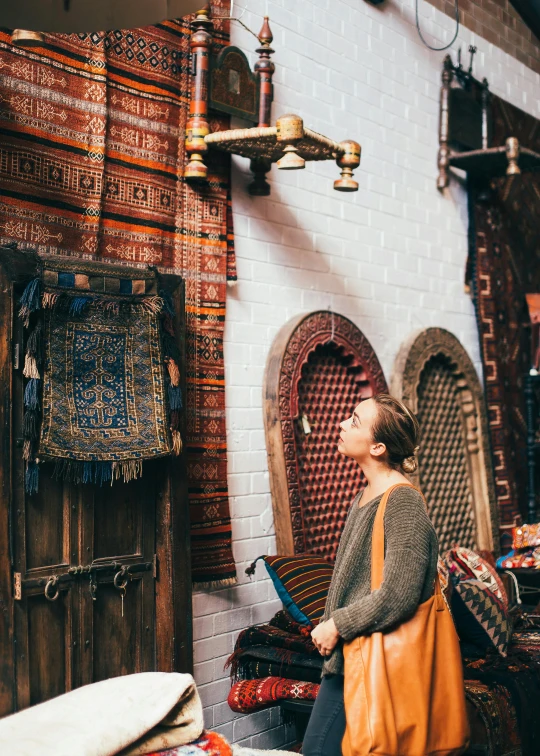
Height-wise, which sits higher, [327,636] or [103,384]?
[103,384]

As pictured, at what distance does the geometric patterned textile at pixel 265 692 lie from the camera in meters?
3.30

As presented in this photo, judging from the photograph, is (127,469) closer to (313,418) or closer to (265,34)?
(313,418)

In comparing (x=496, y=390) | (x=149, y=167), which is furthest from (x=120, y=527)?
(x=496, y=390)

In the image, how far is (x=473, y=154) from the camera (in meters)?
5.39

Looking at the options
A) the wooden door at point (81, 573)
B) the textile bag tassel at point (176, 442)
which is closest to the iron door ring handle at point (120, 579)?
the wooden door at point (81, 573)

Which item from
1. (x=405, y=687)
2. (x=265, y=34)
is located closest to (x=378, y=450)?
(x=405, y=687)

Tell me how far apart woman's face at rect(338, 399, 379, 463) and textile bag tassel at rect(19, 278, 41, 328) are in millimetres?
1072

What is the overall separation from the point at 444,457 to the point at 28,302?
314 cm

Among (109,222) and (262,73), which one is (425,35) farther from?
(109,222)

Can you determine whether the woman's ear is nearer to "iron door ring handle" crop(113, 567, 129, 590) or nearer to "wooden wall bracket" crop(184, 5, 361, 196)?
"iron door ring handle" crop(113, 567, 129, 590)

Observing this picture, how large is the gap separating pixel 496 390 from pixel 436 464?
801 millimetres

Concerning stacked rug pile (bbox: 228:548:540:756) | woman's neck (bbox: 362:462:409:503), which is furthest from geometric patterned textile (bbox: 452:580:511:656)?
woman's neck (bbox: 362:462:409:503)

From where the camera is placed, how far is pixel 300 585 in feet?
11.6

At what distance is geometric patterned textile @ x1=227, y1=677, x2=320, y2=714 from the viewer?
10.8 ft
